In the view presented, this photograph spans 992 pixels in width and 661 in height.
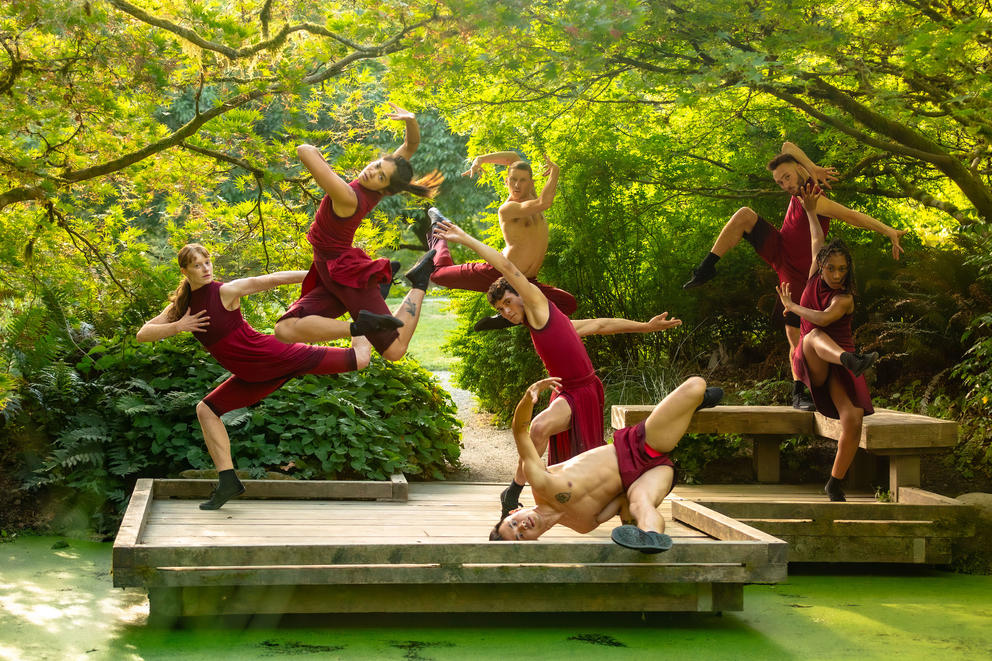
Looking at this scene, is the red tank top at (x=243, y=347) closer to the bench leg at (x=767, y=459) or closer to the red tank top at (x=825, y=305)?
the red tank top at (x=825, y=305)

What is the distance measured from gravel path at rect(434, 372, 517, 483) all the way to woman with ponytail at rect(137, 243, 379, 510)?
2.82 meters

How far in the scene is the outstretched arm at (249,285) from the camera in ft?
18.0

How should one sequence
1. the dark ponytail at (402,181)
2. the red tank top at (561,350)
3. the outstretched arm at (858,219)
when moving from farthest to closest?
the outstretched arm at (858,219), the red tank top at (561,350), the dark ponytail at (402,181)

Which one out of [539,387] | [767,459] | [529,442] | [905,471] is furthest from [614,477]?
[767,459]

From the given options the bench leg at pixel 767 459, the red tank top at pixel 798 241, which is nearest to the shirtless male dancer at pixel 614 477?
the red tank top at pixel 798 241

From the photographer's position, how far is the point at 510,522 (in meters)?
4.70

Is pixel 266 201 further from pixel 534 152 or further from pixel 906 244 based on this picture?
pixel 906 244

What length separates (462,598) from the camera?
458 cm

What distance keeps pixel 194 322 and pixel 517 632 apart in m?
2.36

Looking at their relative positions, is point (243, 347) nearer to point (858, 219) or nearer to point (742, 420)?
point (742, 420)

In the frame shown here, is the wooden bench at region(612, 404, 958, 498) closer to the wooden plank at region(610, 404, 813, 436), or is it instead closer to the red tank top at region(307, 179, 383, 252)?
→ the wooden plank at region(610, 404, 813, 436)

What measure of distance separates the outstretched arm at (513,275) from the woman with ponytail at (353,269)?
1.15 feet

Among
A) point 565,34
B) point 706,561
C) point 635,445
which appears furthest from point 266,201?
point 706,561

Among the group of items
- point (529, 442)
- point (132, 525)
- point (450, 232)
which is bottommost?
point (132, 525)
